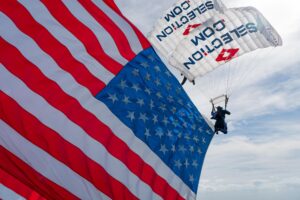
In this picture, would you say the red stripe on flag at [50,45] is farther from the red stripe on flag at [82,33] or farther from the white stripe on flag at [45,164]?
the white stripe on flag at [45,164]

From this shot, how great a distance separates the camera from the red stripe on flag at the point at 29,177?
17.6ft

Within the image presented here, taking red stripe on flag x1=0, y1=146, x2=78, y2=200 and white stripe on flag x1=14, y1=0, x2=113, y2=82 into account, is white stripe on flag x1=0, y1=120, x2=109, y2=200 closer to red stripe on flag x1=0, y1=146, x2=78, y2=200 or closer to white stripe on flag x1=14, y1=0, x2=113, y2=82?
red stripe on flag x1=0, y1=146, x2=78, y2=200

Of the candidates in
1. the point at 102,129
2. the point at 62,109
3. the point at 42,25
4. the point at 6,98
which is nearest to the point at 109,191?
the point at 102,129

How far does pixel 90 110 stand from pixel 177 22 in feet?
39.7

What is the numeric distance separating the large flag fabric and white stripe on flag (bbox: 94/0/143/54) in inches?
0.7

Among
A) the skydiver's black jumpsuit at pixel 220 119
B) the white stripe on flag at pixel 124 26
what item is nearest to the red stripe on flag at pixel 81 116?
the white stripe on flag at pixel 124 26

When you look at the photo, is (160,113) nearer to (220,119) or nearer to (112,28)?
(112,28)

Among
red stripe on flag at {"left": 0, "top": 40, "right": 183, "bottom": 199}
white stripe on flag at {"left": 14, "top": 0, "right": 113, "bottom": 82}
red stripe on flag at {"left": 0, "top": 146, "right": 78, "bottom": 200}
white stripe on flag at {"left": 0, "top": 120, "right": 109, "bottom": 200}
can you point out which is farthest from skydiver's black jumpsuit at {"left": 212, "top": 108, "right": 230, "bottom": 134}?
red stripe on flag at {"left": 0, "top": 146, "right": 78, "bottom": 200}

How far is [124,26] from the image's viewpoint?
7.09 m

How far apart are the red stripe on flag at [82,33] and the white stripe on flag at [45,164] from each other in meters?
1.84

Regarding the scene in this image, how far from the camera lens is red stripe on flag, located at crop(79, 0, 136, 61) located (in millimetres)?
6723

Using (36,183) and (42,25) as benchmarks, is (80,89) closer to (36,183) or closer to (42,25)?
(42,25)

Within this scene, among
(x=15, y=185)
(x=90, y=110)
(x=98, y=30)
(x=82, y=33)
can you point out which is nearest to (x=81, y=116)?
(x=90, y=110)

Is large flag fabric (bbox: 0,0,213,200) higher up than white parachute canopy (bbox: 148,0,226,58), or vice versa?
white parachute canopy (bbox: 148,0,226,58)
